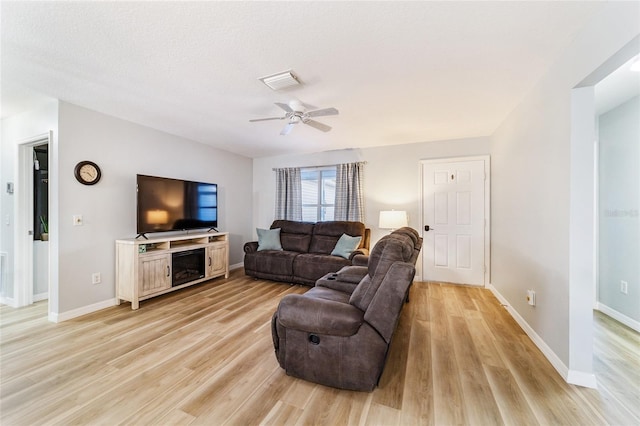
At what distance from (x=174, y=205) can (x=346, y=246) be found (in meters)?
2.71

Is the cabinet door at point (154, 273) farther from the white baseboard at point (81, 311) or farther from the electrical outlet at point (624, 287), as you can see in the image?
the electrical outlet at point (624, 287)

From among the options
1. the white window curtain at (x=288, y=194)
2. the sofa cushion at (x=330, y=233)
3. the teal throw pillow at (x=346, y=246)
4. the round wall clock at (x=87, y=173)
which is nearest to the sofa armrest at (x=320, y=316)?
the teal throw pillow at (x=346, y=246)

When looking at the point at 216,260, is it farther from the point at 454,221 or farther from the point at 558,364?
the point at 558,364

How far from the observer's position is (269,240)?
180 inches

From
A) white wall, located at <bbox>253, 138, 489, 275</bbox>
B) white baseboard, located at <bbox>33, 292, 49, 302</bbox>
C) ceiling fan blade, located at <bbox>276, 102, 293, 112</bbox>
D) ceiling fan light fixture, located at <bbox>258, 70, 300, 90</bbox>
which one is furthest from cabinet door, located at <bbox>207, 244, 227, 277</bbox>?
ceiling fan light fixture, located at <bbox>258, 70, 300, 90</bbox>

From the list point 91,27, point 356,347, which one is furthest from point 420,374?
point 91,27

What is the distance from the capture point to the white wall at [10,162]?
2.98m

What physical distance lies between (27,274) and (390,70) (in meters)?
4.85

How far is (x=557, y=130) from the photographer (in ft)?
6.26

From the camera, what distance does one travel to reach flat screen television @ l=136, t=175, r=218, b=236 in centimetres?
330

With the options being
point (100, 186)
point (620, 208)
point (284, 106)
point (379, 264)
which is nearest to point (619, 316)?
point (620, 208)

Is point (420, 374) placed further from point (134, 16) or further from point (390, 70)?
point (134, 16)

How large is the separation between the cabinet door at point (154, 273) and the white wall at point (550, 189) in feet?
13.6

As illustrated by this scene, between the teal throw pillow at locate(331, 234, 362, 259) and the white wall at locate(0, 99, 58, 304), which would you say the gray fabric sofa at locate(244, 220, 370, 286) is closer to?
the teal throw pillow at locate(331, 234, 362, 259)
